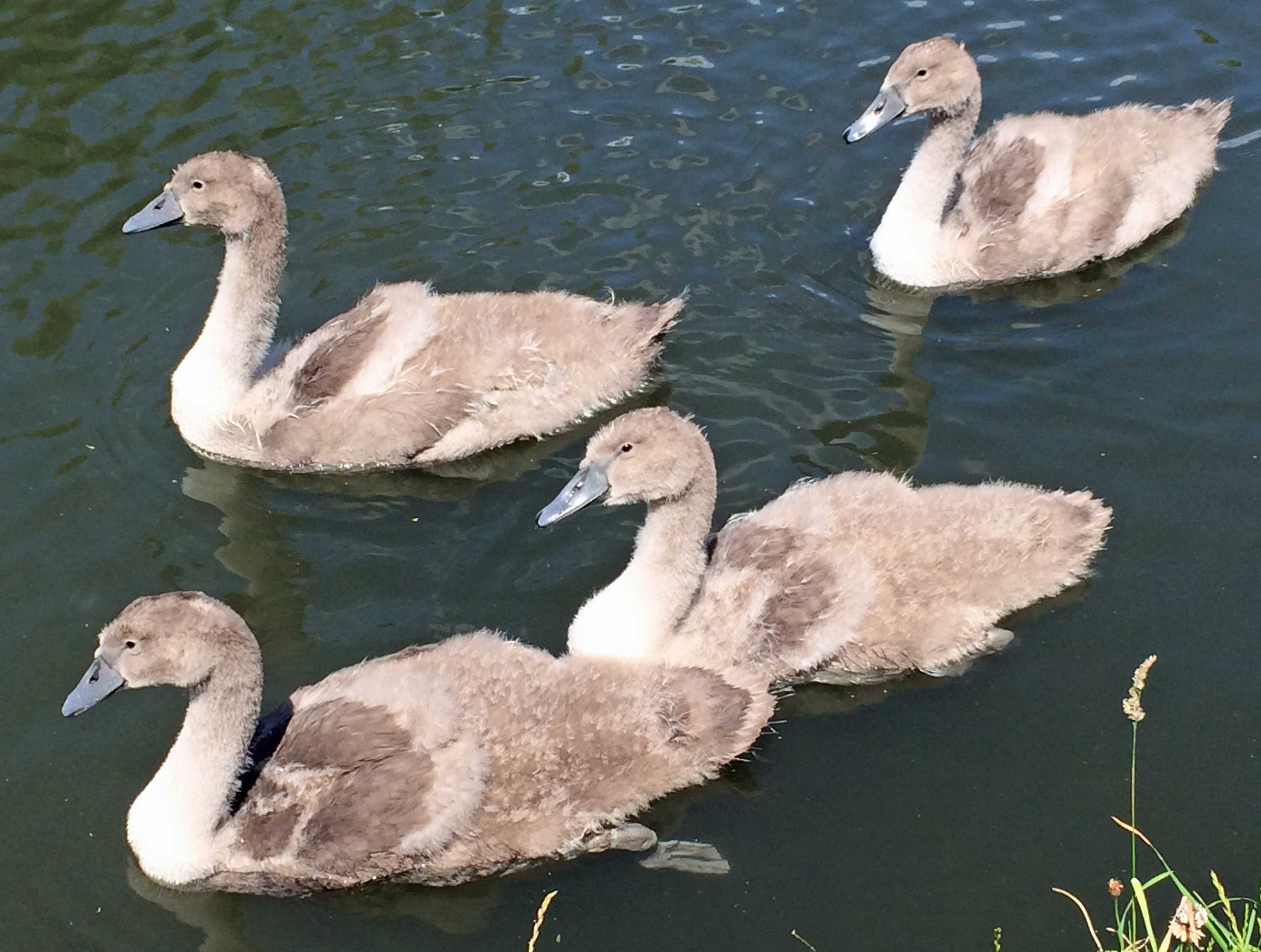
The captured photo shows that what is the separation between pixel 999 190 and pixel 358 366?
4122mm

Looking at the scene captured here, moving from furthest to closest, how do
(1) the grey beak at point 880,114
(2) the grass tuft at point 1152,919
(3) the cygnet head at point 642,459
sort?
(1) the grey beak at point 880,114, (3) the cygnet head at point 642,459, (2) the grass tuft at point 1152,919

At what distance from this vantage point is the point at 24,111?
1123 centimetres

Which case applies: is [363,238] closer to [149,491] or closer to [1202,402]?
[149,491]

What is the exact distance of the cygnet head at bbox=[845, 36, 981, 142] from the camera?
9.49 m

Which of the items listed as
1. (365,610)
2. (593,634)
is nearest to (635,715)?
(593,634)

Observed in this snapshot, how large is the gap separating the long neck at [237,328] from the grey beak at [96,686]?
8.32ft

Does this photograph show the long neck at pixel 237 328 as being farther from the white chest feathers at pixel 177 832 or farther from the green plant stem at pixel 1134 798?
the green plant stem at pixel 1134 798

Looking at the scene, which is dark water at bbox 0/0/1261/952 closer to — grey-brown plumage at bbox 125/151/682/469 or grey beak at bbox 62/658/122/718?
grey-brown plumage at bbox 125/151/682/469

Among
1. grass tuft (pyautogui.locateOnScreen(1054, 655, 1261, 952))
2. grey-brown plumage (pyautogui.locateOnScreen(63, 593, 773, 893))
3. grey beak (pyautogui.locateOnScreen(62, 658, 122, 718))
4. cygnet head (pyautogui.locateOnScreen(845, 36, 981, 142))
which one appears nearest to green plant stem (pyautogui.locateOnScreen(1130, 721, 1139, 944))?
grass tuft (pyautogui.locateOnScreen(1054, 655, 1261, 952))

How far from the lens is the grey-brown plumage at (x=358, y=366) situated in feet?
27.8

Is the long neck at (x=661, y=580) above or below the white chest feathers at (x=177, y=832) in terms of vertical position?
above

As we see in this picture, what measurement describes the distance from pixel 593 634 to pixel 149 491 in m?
2.95

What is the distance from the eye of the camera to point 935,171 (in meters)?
9.60

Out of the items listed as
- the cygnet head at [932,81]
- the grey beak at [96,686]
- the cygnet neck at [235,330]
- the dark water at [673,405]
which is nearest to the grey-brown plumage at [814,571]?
the dark water at [673,405]
